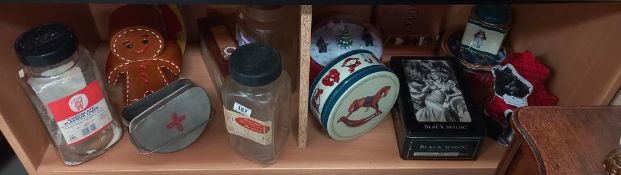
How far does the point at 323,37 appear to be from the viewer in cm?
86

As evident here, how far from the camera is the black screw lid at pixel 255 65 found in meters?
0.64

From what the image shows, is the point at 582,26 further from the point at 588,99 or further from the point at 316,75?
the point at 316,75

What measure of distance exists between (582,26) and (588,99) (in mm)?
110

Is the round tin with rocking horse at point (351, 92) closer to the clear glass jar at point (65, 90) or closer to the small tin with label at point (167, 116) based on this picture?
the small tin with label at point (167, 116)

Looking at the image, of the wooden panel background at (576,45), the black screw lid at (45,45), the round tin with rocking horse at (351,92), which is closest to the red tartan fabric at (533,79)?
the wooden panel background at (576,45)

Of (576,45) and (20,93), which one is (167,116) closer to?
(20,93)

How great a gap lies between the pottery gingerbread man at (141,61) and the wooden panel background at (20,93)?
4.1 inches

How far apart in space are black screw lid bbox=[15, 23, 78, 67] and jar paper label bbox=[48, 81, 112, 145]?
68mm

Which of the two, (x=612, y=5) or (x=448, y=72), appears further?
(x=448, y=72)

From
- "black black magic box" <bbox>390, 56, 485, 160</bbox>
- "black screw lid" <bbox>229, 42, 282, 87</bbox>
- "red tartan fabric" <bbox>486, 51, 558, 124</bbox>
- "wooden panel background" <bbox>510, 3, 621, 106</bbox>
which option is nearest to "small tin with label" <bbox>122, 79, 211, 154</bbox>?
"black screw lid" <bbox>229, 42, 282, 87</bbox>

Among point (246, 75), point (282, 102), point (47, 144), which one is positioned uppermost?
point (246, 75)

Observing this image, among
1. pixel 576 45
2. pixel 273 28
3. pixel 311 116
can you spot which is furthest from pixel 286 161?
pixel 576 45

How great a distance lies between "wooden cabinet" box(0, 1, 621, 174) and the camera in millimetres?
697

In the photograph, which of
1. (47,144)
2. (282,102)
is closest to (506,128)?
(282,102)
